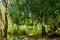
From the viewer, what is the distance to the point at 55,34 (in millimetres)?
7738

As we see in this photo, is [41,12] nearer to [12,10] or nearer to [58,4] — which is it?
[58,4]

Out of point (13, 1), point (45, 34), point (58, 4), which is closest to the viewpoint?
point (58, 4)

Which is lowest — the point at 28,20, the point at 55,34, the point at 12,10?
the point at 55,34

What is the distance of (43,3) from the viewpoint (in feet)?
21.7

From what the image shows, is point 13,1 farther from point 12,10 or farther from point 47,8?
point 47,8

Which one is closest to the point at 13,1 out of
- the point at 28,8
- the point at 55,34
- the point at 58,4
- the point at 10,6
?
the point at 10,6

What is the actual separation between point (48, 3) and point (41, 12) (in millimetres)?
498

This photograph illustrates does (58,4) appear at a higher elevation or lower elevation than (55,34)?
higher

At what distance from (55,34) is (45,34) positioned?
0.55 m

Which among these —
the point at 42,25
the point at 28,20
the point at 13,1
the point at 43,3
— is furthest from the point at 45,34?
the point at 13,1

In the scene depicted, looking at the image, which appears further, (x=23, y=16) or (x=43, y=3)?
(x=23, y=16)

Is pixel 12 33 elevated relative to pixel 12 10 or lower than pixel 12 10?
lower

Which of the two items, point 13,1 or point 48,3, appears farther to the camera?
point 13,1

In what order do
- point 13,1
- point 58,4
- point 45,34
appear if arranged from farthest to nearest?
point 45,34 < point 13,1 < point 58,4
